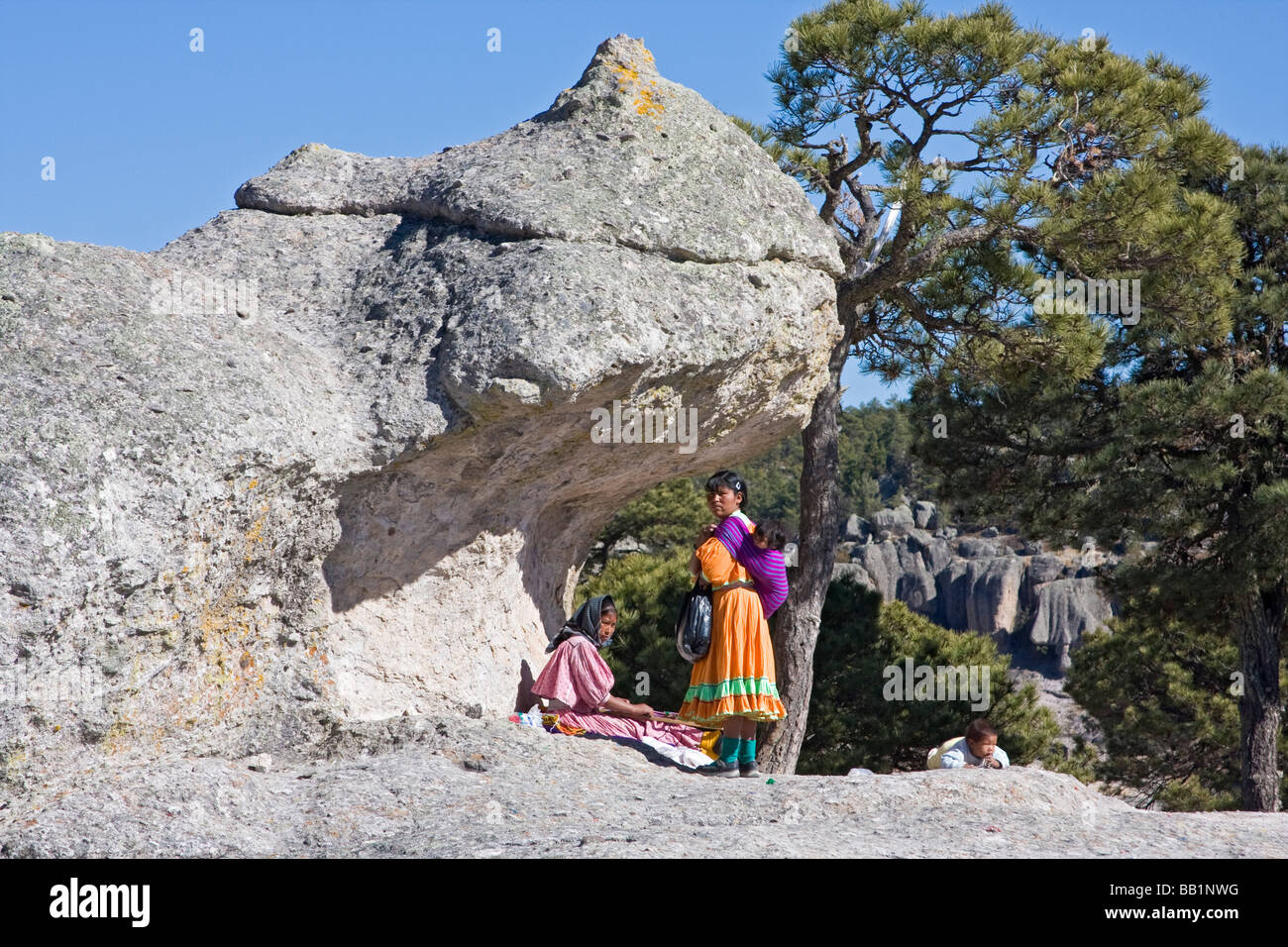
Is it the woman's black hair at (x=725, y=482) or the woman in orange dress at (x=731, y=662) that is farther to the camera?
the woman's black hair at (x=725, y=482)

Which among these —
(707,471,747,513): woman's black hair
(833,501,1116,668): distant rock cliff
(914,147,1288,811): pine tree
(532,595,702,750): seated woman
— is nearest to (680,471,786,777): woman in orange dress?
(707,471,747,513): woman's black hair

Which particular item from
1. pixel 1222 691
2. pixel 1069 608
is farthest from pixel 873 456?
pixel 1222 691

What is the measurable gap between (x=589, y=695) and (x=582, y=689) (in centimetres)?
7

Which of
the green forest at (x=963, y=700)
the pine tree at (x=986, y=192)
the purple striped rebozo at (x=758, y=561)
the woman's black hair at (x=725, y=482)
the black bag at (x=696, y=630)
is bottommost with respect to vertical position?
the green forest at (x=963, y=700)

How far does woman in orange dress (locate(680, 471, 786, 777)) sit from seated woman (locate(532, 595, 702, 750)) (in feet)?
2.55

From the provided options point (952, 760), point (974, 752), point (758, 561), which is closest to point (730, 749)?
point (758, 561)

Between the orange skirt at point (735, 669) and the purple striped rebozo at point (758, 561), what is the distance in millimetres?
72

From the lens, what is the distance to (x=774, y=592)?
256 inches

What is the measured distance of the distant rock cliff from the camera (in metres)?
48.1

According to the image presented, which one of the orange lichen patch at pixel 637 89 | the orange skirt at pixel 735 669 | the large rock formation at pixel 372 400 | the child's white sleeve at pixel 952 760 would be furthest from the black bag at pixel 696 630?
the orange lichen patch at pixel 637 89

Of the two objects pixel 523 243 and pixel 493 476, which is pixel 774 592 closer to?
pixel 493 476

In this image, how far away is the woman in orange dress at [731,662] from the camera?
635 cm

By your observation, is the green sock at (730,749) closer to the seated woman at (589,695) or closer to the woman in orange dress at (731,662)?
the woman in orange dress at (731,662)

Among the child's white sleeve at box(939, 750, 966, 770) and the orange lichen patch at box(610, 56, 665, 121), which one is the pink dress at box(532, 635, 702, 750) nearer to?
the child's white sleeve at box(939, 750, 966, 770)
